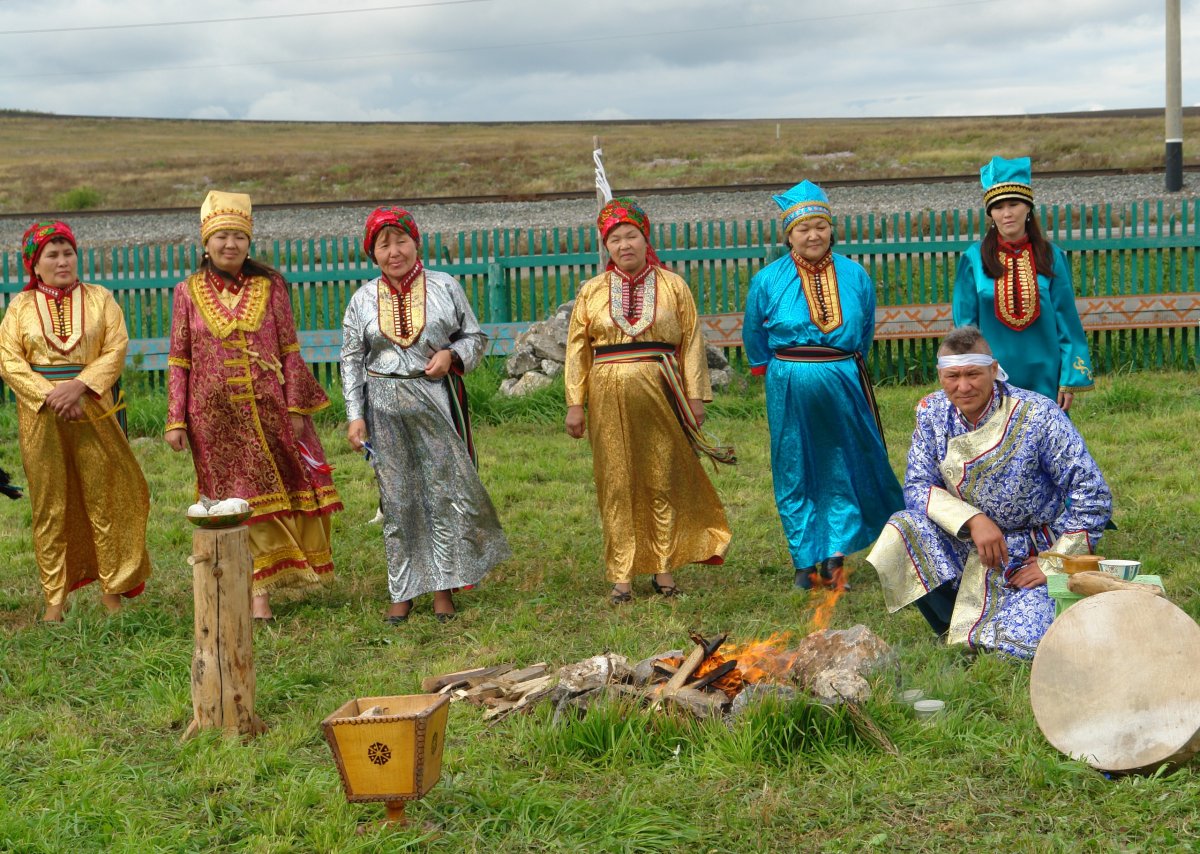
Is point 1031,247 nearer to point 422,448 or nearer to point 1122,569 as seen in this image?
point 1122,569

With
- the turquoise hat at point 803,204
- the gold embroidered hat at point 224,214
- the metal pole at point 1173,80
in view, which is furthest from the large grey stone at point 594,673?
the metal pole at point 1173,80

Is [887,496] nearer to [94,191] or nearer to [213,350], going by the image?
[213,350]

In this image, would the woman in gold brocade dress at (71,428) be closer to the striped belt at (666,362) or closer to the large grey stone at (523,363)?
the striped belt at (666,362)

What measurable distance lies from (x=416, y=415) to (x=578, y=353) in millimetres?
818

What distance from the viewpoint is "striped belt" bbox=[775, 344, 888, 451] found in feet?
20.9

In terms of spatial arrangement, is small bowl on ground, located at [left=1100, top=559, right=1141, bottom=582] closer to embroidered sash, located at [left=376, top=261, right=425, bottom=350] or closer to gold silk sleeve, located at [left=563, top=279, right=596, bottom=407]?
gold silk sleeve, located at [left=563, top=279, right=596, bottom=407]

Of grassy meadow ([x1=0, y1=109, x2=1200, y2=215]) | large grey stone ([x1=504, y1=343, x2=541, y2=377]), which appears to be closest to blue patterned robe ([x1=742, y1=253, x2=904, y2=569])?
large grey stone ([x1=504, y1=343, x2=541, y2=377])

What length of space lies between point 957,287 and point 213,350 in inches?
136

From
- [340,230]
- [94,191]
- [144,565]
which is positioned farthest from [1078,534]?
[94,191]

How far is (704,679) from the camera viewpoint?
15.3ft

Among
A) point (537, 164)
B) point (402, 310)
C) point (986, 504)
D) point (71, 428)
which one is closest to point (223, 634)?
point (402, 310)

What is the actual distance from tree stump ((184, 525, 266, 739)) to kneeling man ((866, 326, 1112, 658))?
90.0 inches

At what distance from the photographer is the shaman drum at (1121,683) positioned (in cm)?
398

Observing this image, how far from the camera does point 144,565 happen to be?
647 centimetres
